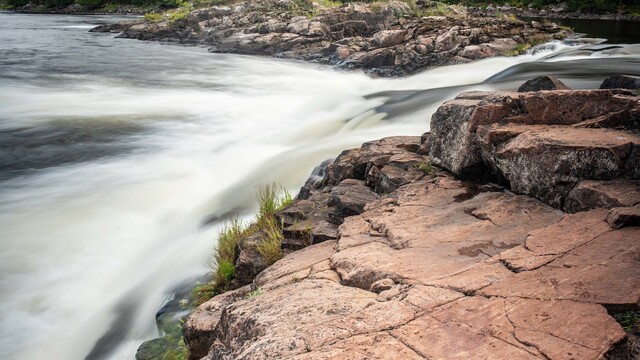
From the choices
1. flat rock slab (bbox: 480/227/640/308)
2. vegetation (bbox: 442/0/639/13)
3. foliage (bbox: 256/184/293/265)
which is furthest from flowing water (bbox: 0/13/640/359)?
vegetation (bbox: 442/0/639/13)

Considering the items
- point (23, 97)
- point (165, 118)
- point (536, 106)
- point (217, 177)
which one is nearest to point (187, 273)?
point (217, 177)

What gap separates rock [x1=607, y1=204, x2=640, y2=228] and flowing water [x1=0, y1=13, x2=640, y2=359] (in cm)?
565

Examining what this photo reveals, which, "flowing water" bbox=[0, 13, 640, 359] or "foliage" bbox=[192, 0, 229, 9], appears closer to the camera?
"flowing water" bbox=[0, 13, 640, 359]

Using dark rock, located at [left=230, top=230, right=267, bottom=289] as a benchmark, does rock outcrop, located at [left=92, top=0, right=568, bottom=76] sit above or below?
above

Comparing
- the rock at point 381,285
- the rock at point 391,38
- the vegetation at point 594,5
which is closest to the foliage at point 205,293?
the rock at point 381,285

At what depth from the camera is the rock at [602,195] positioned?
4.68 metres

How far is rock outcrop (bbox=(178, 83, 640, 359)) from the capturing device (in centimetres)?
328

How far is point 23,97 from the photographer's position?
1716 centimetres

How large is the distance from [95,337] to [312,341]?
4346mm

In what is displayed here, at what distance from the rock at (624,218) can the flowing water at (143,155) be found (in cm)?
565

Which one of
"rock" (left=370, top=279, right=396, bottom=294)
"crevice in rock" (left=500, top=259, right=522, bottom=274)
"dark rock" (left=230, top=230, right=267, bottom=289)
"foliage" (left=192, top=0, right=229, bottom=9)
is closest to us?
"crevice in rock" (left=500, top=259, right=522, bottom=274)

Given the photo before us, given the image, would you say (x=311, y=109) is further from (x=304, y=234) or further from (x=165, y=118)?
(x=304, y=234)

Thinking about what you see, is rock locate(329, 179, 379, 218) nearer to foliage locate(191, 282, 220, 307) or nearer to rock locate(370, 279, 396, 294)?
foliage locate(191, 282, 220, 307)

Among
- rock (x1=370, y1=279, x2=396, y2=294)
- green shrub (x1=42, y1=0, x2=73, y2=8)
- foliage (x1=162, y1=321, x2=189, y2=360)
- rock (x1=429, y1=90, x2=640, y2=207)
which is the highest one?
green shrub (x1=42, y1=0, x2=73, y2=8)
